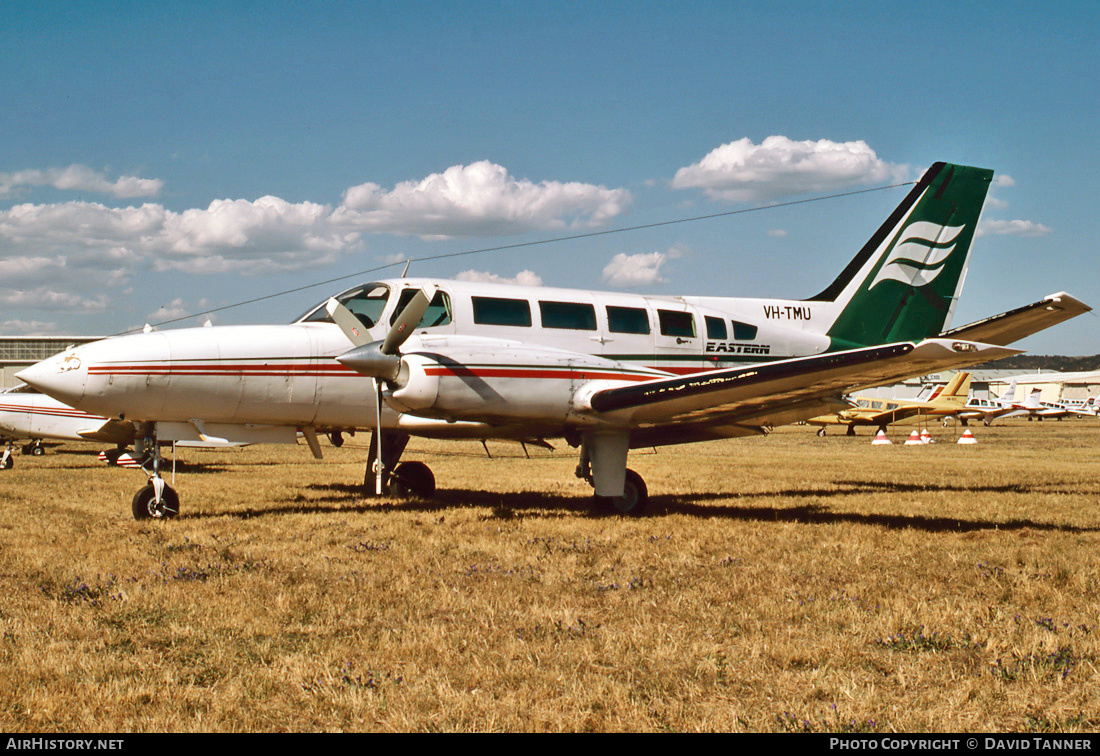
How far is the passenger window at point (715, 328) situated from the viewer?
14.3 metres

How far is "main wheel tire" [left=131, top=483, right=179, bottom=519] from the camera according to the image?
12.0 metres

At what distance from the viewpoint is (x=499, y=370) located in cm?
1170

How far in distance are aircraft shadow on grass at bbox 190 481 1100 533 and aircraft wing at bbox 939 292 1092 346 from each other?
2.52m

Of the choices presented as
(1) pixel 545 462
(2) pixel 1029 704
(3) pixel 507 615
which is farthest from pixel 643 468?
(2) pixel 1029 704

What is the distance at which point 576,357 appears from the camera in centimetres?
1243

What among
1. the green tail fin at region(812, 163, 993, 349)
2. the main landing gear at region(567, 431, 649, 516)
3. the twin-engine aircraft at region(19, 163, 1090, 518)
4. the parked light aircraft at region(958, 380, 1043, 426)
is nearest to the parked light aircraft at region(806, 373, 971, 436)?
the parked light aircraft at region(958, 380, 1043, 426)

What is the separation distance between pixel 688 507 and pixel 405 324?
580 cm

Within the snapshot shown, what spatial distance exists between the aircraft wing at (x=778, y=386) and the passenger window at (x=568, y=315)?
4.62 feet

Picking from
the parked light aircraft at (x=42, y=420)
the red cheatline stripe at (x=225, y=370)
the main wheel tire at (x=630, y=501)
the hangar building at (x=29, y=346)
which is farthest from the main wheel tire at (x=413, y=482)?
the hangar building at (x=29, y=346)

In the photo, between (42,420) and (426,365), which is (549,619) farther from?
(42,420)

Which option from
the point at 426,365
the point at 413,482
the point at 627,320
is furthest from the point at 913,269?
the point at 413,482

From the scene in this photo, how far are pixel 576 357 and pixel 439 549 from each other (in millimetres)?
4040

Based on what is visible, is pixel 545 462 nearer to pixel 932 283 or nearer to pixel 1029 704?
pixel 932 283

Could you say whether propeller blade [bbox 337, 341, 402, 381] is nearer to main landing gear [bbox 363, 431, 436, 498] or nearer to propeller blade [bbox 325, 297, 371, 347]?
propeller blade [bbox 325, 297, 371, 347]
